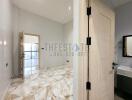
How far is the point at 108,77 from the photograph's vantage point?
193 centimetres

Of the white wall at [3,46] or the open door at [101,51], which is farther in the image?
the white wall at [3,46]

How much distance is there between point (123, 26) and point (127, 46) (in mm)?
591

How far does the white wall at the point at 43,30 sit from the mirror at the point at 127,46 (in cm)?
410

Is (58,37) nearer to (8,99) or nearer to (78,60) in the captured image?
(8,99)

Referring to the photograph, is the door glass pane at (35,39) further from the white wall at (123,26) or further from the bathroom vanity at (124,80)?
the bathroom vanity at (124,80)

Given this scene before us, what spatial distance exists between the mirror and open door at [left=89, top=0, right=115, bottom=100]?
1.19 m

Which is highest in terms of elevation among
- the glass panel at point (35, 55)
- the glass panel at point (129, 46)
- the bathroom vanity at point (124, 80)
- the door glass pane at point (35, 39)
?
the door glass pane at point (35, 39)

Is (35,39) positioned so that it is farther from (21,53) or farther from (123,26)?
(123,26)

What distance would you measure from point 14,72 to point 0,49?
2.67 m

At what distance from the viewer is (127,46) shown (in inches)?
114

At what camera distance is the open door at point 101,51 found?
1571 millimetres

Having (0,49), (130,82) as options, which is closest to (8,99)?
(0,49)

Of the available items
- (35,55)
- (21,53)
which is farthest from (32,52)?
(21,53)

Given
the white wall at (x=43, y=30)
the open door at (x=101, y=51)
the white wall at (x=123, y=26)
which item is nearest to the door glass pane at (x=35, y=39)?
the white wall at (x=43, y=30)
